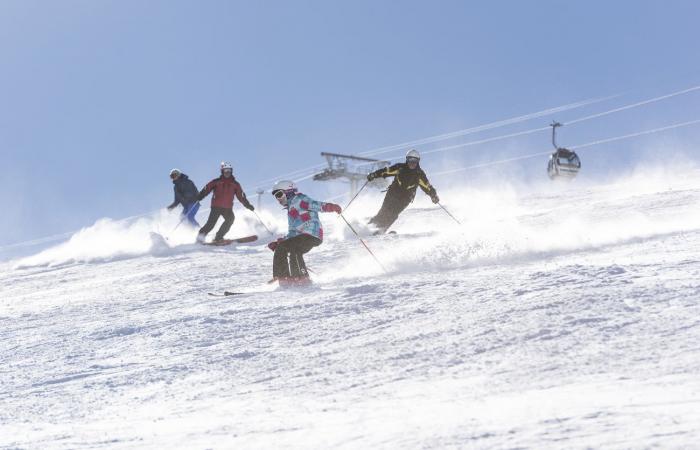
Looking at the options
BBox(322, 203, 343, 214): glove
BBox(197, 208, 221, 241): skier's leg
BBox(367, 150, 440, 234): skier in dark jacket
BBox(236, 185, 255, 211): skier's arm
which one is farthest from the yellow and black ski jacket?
BBox(322, 203, 343, 214): glove

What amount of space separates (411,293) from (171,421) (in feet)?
11.1

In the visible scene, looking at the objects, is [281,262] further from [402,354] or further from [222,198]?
[222,198]

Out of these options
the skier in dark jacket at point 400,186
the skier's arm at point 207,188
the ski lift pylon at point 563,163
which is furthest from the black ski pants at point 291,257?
the ski lift pylon at point 563,163

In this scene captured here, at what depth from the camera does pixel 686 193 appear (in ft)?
52.3

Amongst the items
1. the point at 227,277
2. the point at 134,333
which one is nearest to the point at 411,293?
the point at 134,333

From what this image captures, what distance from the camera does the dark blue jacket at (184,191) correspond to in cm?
1836

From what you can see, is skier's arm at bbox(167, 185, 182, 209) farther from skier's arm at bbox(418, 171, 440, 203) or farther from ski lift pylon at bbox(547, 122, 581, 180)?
ski lift pylon at bbox(547, 122, 581, 180)

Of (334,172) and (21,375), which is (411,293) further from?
(334,172)

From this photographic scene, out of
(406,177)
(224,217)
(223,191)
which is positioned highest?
(223,191)

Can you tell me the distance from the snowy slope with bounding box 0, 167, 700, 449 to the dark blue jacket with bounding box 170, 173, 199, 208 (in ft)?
24.4

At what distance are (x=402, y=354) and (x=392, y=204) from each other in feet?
30.7

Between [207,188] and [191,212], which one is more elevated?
[207,188]

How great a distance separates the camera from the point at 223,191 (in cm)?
1681

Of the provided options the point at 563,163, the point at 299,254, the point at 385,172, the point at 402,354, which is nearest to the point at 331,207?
the point at 299,254
